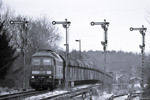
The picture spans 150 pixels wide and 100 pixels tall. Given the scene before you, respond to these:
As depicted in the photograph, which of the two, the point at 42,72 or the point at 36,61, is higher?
the point at 36,61

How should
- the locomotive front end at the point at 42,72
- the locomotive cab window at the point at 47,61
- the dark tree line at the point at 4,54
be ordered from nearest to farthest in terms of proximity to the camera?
the dark tree line at the point at 4,54
the locomotive front end at the point at 42,72
the locomotive cab window at the point at 47,61

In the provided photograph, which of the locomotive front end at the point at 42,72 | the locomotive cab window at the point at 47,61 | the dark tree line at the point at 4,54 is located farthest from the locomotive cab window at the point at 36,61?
the dark tree line at the point at 4,54

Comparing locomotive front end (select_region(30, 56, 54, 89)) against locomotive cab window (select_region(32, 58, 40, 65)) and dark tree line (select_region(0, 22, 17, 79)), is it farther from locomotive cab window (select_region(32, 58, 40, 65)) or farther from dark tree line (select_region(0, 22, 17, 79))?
dark tree line (select_region(0, 22, 17, 79))

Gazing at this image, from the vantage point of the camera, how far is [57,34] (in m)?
78.8

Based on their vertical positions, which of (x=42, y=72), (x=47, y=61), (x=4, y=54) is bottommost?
(x=42, y=72)

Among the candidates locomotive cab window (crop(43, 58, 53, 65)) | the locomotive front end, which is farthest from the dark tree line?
locomotive cab window (crop(43, 58, 53, 65))

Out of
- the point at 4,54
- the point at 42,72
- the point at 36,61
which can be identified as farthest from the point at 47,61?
the point at 4,54

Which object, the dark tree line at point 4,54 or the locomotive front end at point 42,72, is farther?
the locomotive front end at point 42,72

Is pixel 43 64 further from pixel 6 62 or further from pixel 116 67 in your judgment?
pixel 116 67

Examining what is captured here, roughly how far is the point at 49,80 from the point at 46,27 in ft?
141

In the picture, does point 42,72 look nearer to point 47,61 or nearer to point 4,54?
point 47,61

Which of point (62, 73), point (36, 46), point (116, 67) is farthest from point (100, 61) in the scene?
point (62, 73)

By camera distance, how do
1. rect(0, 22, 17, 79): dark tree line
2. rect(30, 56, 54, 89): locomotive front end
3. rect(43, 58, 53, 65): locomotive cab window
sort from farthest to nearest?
1. rect(43, 58, 53, 65): locomotive cab window
2. rect(30, 56, 54, 89): locomotive front end
3. rect(0, 22, 17, 79): dark tree line

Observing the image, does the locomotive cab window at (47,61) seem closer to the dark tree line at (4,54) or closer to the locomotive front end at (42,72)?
the locomotive front end at (42,72)
